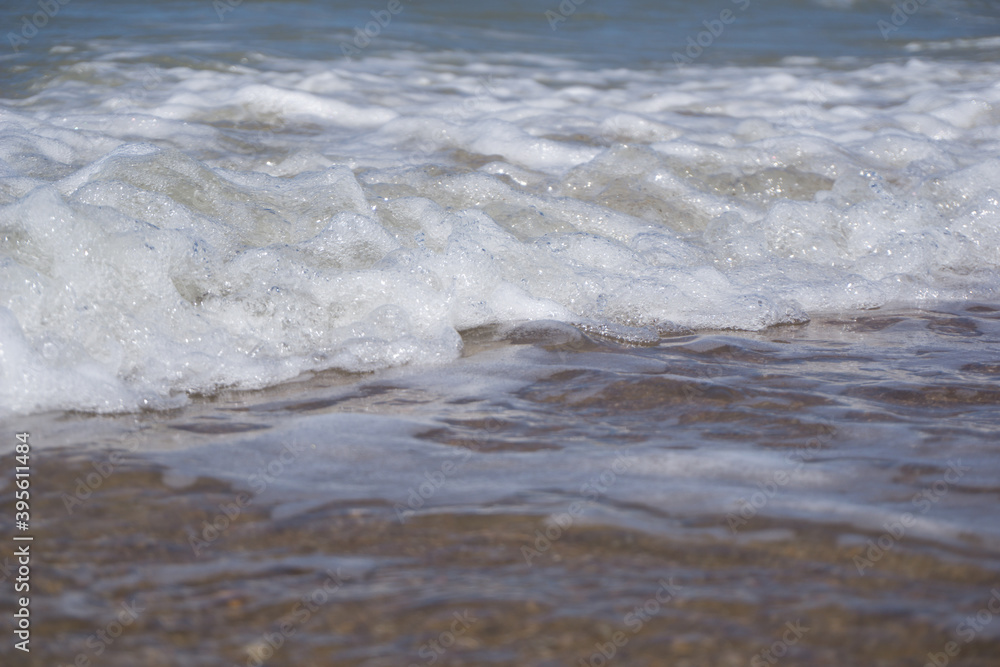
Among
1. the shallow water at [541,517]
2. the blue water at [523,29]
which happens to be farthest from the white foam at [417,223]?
the blue water at [523,29]

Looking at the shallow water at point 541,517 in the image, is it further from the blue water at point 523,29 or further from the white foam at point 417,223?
the blue water at point 523,29

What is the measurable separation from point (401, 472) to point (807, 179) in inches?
146

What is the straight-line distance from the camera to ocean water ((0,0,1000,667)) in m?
1.47

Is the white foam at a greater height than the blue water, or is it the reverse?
the blue water

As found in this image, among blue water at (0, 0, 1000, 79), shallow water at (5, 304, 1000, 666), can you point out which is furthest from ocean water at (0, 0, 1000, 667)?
blue water at (0, 0, 1000, 79)

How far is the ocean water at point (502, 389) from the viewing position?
1.47 m

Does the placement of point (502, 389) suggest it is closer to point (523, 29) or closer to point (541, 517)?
point (541, 517)

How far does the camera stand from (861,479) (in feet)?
6.22

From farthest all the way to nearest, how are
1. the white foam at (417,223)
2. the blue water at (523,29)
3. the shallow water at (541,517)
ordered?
the blue water at (523,29), the white foam at (417,223), the shallow water at (541,517)

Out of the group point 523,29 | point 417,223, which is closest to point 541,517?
point 417,223

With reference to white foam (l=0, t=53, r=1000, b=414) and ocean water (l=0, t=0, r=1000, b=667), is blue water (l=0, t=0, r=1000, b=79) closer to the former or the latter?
white foam (l=0, t=53, r=1000, b=414)

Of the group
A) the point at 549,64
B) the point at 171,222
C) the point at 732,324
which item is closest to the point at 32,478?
the point at 171,222

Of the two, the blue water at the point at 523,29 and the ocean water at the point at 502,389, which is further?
the blue water at the point at 523,29

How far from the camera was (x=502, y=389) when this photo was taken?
2.46 m
